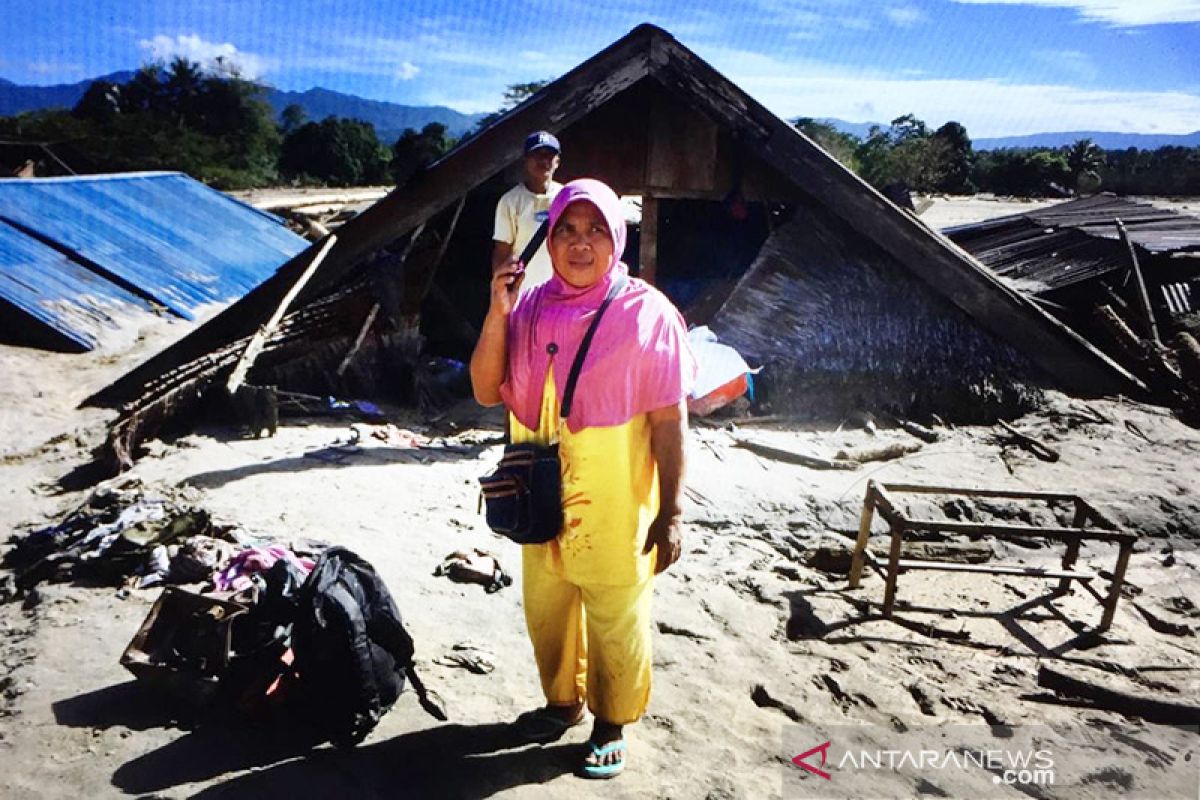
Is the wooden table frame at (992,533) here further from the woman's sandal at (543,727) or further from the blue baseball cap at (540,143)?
the blue baseball cap at (540,143)

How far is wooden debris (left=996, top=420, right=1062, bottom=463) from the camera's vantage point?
6.02 m

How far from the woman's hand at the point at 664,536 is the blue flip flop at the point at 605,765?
693 millimetres

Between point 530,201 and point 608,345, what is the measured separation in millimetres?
2906

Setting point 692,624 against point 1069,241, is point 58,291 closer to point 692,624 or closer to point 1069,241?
point 692,624

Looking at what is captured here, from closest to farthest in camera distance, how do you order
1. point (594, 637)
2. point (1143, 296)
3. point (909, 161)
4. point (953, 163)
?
point (594, 637) → point (1143, 296) → point (909, 161) → point (953, 163)

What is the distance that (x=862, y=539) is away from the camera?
13.5 ft

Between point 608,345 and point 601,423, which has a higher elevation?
point 608,345

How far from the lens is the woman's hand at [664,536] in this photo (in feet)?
8.00

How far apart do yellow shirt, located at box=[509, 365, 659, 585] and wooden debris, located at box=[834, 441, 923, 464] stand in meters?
3.97

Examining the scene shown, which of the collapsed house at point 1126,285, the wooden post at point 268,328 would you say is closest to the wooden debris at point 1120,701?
the collapsed house at point 1126,285

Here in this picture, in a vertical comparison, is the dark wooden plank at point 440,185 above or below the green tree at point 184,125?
below

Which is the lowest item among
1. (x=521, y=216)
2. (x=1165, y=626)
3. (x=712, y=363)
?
(x=1165, y=626)

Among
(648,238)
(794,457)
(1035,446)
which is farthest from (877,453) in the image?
(648,238)

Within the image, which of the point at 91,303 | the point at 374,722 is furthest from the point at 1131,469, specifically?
the point at 91,303
